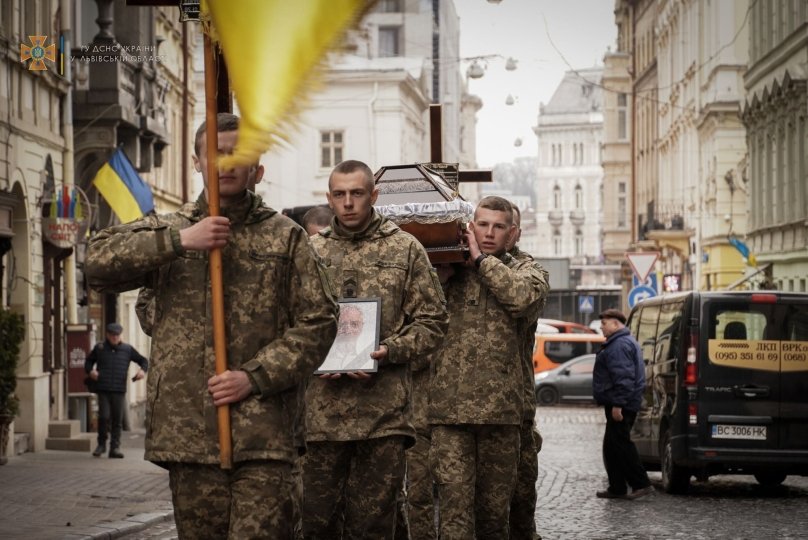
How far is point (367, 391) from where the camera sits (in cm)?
741

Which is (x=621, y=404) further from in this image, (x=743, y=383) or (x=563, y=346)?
(x=563, y=346)

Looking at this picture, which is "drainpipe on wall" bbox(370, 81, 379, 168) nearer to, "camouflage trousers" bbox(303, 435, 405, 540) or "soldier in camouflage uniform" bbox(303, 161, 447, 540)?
"soldier in camouflage uniform" bbox(303, 161, 447, 540)

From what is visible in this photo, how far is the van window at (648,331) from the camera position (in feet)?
58.3

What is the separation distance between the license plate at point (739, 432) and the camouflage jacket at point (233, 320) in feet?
35.3

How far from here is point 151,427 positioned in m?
5.81

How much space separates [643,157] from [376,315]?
68665 millimetres

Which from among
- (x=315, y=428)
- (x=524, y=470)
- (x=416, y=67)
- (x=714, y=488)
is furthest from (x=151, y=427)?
(x=416, y=67)

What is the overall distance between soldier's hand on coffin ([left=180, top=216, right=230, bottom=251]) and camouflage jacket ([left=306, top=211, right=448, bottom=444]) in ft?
6.45

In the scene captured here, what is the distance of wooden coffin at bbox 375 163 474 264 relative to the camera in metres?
9.17

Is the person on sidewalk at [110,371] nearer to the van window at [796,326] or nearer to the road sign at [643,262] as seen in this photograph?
the van window at [796,326]

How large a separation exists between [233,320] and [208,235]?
1.25 ft

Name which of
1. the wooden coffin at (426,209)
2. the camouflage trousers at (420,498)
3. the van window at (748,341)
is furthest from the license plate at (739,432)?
the camouflage trousers at (420,498)

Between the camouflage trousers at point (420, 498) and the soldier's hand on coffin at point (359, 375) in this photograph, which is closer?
the soldier's hand on coffin at point (359, 375)

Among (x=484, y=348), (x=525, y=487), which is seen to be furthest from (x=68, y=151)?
(x=484, y=348)
